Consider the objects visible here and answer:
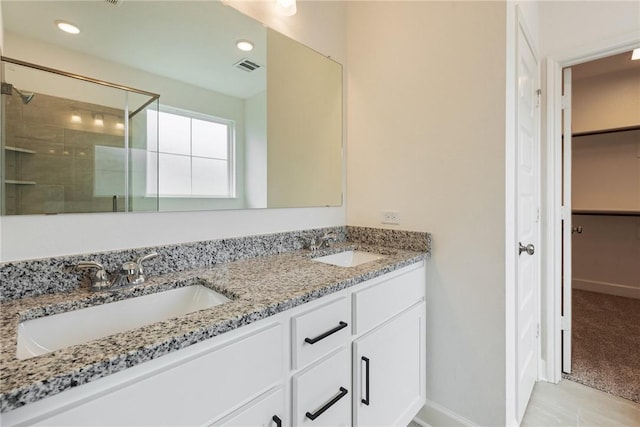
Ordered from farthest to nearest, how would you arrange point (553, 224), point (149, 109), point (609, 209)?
point (609, 209), point (553, 224), point (149, 109)

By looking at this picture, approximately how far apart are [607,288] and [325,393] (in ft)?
13.6

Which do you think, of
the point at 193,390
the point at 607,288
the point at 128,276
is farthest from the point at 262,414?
the point at 607,288

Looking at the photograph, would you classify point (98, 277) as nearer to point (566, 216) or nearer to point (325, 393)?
point (325, 393)

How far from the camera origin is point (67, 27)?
951 mm

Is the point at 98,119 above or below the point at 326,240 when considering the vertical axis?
above

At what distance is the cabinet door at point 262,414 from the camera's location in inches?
28.2

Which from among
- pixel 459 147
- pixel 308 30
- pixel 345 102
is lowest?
pixel 459 147

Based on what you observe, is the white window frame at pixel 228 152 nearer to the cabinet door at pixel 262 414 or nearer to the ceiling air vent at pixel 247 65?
the ceiling air vent at pixel 247 65

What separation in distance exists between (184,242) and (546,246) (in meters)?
2.15

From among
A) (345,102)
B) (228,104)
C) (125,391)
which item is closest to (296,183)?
(228,104)

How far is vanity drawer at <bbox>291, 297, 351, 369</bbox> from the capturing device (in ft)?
2.86

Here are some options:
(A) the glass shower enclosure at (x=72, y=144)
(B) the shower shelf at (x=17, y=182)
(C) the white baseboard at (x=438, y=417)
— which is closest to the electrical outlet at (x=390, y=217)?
(C) the white baseboard at (x=438, y=417)

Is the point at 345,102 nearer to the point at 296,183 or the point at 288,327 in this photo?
the point at 296,183

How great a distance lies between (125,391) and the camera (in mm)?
562
